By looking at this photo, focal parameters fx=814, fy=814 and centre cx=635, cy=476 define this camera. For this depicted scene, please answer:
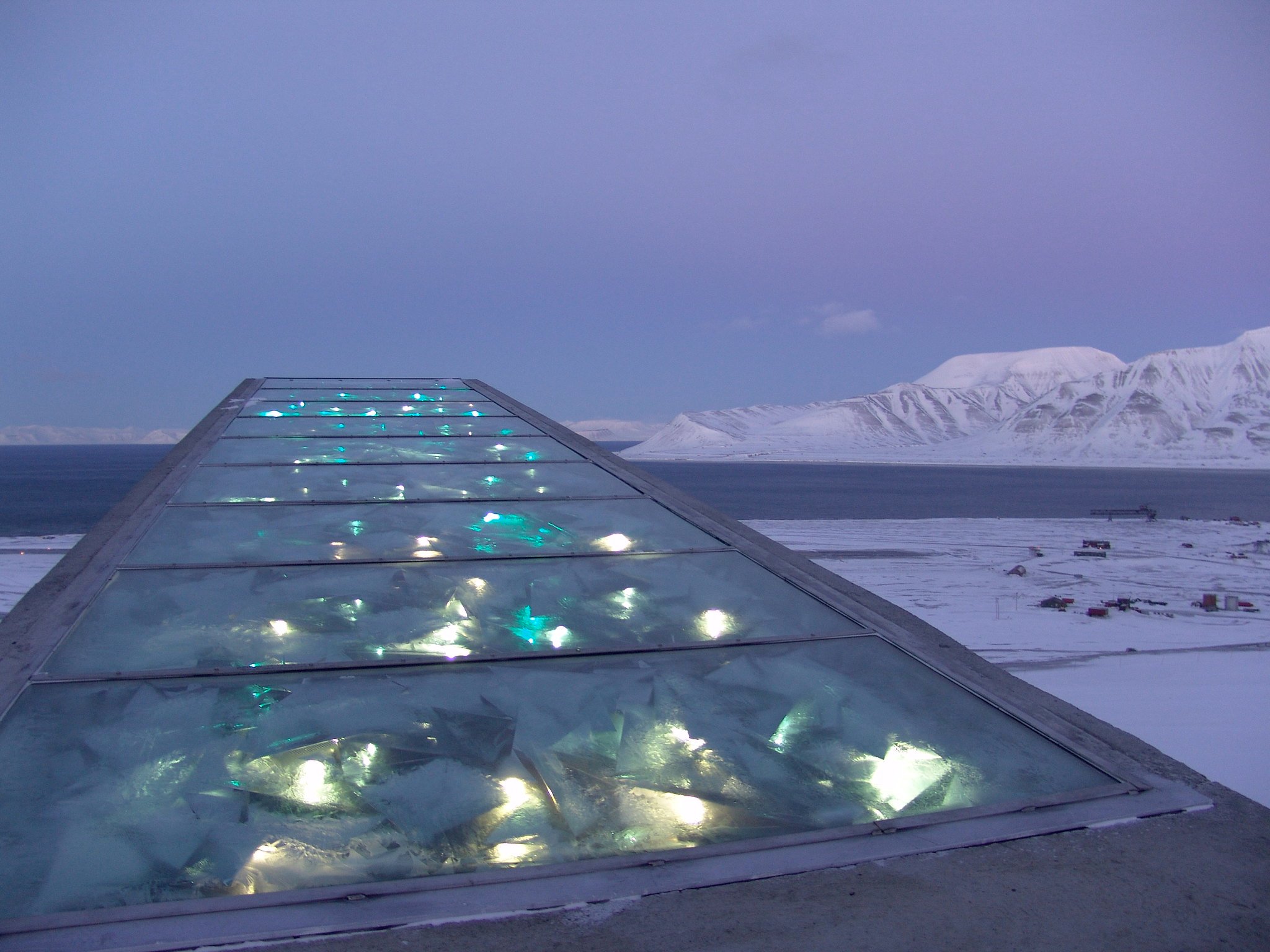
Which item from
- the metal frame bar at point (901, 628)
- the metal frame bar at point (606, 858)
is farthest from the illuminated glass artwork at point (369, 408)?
the metal frame bar at point (606, 858)

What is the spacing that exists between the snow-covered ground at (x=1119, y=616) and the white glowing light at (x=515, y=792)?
10.5 metres

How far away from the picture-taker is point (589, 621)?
10.9 ft

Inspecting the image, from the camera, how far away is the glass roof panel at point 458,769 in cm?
194

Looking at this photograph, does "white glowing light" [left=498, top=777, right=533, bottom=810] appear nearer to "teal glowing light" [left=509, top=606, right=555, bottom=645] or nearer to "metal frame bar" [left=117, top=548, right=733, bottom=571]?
"teal glowing light" [left=509, top=606, right=555, bottom=645]

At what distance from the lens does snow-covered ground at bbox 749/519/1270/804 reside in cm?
1219

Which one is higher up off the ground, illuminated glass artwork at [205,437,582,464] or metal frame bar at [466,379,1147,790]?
illuminated glass artwork at [205,437,582,464]

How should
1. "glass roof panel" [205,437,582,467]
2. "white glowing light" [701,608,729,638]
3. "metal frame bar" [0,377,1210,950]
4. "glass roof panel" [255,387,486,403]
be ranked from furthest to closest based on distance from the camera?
"glass roof panel" [255,387,486,403], "glass roof panel" [205,437,582,467], "white glowing light" [701,608,729,638], "metal frame bar" [0,377,1210,950]

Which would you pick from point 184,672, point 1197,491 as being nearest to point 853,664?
point 184,672

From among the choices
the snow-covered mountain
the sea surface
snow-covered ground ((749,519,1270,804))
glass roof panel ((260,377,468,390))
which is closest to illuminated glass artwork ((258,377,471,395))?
glass roof panel ((260,377,468,390))

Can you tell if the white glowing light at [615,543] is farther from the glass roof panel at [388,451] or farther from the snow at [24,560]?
the snow at [24,560]

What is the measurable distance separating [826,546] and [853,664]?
106 feet

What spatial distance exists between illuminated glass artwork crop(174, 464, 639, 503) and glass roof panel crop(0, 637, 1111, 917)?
2.44m

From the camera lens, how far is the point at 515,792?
7.22 feet

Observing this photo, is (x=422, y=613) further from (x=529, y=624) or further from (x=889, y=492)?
(x=889, y=492)
